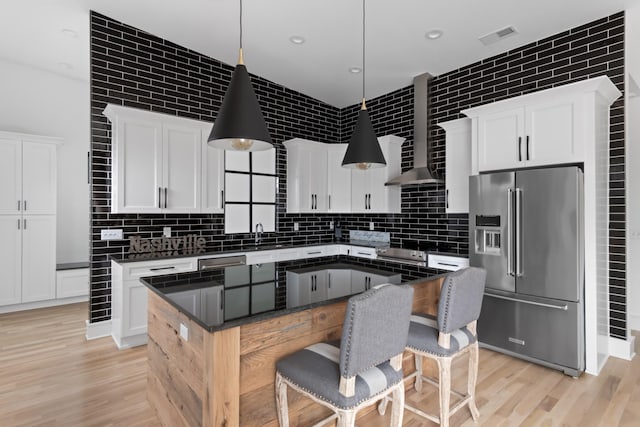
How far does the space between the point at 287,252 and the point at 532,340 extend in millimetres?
2893

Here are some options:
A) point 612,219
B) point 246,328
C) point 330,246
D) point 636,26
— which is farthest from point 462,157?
point 246,328

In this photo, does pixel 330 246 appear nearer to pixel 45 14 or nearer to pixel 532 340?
Answer: pixel 532 340

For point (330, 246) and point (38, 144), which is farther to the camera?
point (330, 246)

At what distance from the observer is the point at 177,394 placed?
173 centimetres

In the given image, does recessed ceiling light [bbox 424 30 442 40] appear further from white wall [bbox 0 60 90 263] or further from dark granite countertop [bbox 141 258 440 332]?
white wall [bbox 0 60 90 263]

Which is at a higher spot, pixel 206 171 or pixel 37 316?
pixel 206 171

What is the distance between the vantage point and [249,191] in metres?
4.67

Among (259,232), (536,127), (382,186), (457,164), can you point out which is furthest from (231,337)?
(382,186)

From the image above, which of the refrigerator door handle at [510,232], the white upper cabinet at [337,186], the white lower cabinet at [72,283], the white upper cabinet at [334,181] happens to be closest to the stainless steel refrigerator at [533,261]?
the refrigerator door handle at [510,232]

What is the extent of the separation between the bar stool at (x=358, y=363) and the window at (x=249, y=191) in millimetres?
3078

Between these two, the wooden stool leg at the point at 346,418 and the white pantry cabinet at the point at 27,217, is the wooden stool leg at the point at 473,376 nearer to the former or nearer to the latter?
the wooden stool leg at the point at 346,418

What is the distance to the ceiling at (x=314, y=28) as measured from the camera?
10.1 ft

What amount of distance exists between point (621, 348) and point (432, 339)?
8.02 feet

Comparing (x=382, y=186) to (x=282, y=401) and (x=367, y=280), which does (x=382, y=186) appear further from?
(x=282, y=401)
